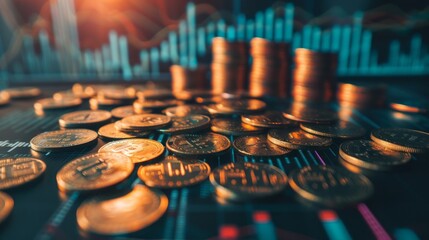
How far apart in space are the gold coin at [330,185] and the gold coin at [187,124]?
0.54m

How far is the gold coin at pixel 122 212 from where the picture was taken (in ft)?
2.31

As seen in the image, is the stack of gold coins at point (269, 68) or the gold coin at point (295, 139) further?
the stack of gold coins at point (269, 68)

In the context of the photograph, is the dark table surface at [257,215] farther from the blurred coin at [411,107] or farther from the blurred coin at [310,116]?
the blurred coin at [411,107]

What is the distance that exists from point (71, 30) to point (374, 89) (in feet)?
7.80

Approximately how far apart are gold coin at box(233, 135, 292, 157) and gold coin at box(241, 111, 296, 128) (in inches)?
3.8

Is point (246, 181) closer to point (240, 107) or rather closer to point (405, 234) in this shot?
point (405, 234)

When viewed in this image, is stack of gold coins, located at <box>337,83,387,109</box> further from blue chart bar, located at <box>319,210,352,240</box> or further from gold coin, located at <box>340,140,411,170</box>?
blue chart bar, located at <box>319,210,352,240</box>

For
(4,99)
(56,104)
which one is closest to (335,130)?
(56,104)

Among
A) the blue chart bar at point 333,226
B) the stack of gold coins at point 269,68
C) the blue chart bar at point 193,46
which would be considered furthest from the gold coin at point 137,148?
the blue chart bar at point 193,46

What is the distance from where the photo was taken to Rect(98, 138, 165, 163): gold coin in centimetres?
109

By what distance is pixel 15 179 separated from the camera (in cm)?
93

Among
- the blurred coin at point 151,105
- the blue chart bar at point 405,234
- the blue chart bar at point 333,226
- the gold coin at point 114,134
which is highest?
the blurred coin at point 151,105

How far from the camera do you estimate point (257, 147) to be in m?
1.19

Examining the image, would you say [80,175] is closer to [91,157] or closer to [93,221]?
[91,157]
